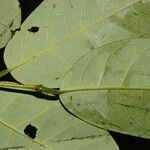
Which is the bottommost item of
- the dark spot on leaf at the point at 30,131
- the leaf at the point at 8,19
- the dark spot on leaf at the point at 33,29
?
the dark spot on leaf at the point at 30,131

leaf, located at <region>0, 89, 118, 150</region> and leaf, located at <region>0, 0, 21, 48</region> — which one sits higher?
leaf, located at <region>0, 0, 21, 48</region>

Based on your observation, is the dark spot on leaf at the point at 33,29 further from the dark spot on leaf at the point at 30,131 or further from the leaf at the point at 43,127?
the dark spot on leaf at the point at 30,131

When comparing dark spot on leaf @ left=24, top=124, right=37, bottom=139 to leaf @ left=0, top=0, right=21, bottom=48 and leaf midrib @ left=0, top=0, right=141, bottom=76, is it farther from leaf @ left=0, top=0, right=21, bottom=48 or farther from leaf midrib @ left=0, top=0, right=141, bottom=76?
leaf @ left=0, top=0, right=21, bottom=48

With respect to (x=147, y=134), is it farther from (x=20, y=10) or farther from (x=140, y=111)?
(x=20, y=10)

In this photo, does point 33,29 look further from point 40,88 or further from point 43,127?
point 43,127

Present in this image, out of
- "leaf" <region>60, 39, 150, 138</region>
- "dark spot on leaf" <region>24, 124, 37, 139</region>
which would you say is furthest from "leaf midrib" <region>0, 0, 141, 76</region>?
"dark spot on leaf" <region>24, 124, 37, 139</region>

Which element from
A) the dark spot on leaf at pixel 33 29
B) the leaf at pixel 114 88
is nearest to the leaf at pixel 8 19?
the dark spot on leaf at pixel 33 29
